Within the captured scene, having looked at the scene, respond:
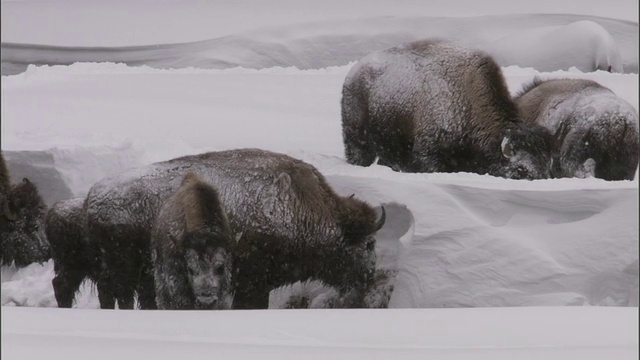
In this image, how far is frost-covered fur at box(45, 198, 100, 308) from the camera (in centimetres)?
216

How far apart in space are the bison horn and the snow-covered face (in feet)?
1.47

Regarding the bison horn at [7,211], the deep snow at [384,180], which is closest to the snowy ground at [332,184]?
the deep snow at [384,180]

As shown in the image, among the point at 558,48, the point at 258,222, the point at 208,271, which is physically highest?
the point at 558,48

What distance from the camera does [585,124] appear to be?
2.14 meters

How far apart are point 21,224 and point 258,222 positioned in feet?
1.92

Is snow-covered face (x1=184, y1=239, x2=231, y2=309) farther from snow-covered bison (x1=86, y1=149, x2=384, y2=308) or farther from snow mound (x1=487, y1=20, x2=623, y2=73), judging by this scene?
snow mound (x1=487, y1=20, x2=623, y2=73)

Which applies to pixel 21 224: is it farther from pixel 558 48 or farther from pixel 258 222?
pixel 558 48

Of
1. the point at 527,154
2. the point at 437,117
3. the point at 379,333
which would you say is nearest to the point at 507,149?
the point at 527,154

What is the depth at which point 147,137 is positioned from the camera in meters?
2.17

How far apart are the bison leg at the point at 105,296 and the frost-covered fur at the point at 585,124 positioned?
3.49ft

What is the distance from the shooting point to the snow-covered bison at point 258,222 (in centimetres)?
212

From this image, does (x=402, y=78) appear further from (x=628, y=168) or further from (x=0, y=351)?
(x=0, y=351)

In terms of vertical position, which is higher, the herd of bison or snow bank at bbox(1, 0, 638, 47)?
snow bank at bbox(1, 0, 638, 47)

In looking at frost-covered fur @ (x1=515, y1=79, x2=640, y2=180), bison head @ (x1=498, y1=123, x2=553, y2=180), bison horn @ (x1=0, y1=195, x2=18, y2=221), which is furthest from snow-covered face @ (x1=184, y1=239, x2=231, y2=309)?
frost-covered fur @ (x1=515, y1=79, x2=640, y2=180)
